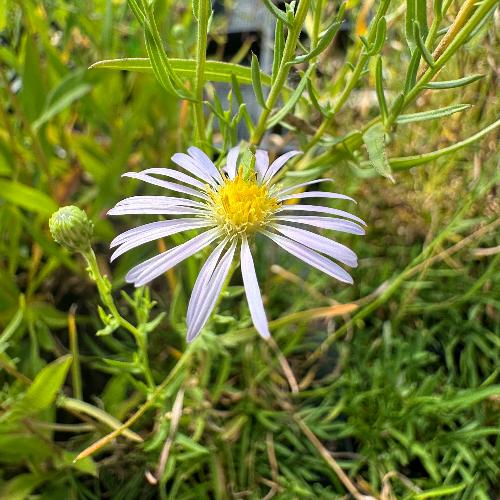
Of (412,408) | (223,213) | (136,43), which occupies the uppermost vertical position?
(136,43)

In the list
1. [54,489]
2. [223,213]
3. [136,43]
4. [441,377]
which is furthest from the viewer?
[136,43]

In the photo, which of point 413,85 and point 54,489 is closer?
point 413,85

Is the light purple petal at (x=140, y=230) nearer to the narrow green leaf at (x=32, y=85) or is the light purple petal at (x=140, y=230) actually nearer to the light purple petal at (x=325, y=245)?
the light purple petal at (x=325, y=245)

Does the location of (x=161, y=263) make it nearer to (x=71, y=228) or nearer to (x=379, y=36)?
(x=71, y=228)

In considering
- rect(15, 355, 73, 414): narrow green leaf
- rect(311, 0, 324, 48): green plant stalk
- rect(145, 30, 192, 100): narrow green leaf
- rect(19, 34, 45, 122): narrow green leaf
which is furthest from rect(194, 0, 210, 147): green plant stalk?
rect(19, 34, 45, 122): narrow green leaf

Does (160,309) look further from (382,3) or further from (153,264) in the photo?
(382,3)

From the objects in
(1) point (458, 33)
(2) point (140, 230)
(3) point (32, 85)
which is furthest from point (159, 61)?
(3) point (32, 85)

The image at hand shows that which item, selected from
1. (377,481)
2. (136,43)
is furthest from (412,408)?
(136,43)

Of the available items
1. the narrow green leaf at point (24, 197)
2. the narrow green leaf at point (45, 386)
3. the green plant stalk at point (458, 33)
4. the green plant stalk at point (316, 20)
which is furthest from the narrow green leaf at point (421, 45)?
the narrow green leaf at point (24, 197)
